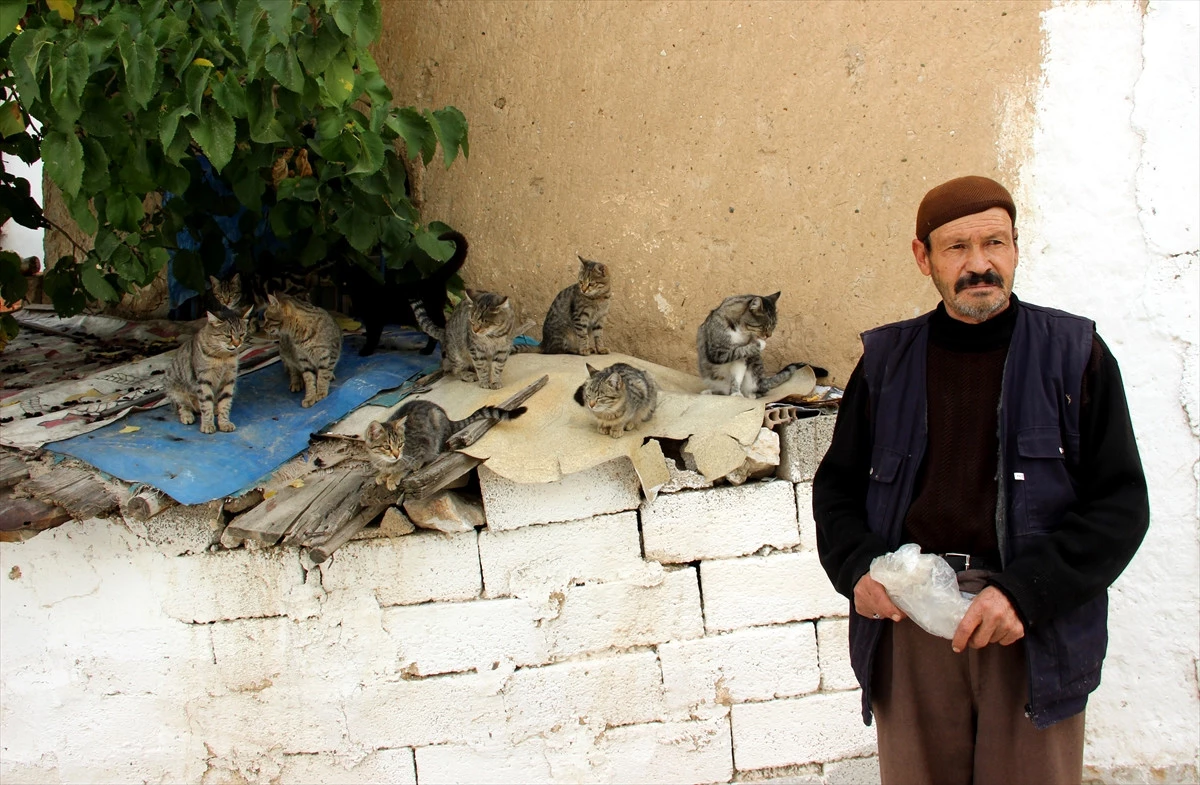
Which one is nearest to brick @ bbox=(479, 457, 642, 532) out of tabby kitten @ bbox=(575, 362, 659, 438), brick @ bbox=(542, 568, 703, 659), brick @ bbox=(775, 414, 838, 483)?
tabby kitten @ bbox=(575, 362, 659, 438)

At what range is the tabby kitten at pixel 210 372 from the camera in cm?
451

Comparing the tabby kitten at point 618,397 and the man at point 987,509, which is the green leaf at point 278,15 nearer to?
the tabby kitten at point 618,397

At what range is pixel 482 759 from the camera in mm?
4449

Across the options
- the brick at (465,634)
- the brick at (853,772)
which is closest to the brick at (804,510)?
the brick at (853,772)

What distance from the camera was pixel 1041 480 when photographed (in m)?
2.26

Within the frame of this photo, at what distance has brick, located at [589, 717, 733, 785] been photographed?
4461mm

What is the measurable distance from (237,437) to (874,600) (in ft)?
10.5

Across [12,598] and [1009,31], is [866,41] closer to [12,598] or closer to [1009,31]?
[1009,31]

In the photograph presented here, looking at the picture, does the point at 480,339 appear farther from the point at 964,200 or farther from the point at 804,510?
the point at 964,200

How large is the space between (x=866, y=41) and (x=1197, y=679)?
131 inches

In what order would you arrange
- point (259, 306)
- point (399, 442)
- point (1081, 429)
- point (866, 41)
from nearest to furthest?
point (1081, 429), point (399, 442), point (866, 41), point (259, 306)

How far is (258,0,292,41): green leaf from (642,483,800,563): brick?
2407mm

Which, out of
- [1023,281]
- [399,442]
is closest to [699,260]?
[1023,281]

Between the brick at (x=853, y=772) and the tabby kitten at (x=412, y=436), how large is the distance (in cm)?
220
